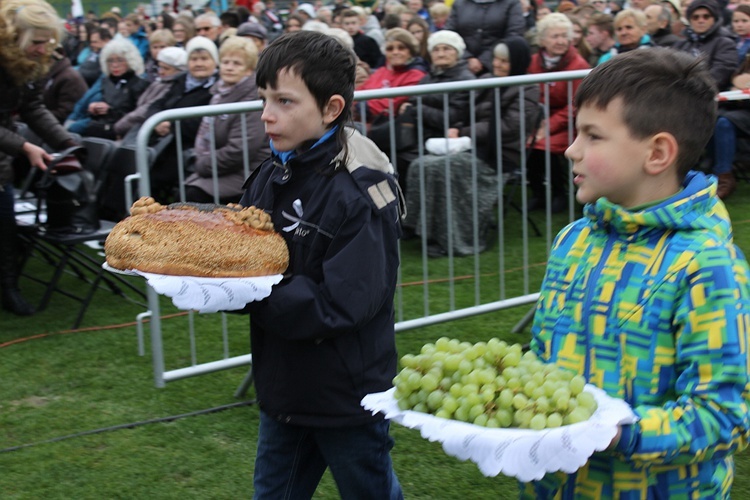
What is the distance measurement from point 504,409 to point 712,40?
8538 millimetres

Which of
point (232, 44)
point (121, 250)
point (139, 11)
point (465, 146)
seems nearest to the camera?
point (121, 250)

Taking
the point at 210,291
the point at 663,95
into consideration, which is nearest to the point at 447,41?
the point at 210,291

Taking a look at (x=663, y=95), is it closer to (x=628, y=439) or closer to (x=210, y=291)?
(x=628, y=439)

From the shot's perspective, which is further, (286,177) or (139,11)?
(139,11)

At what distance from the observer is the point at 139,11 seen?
66.9 ft

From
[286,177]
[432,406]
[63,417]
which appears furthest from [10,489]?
[432,406]

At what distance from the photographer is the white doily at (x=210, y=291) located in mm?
2170

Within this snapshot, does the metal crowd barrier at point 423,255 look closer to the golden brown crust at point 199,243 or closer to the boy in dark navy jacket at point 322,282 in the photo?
the boy in dark navy jacket at point 322,282

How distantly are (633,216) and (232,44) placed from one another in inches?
246

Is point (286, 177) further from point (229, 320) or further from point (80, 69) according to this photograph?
point (80, 69)

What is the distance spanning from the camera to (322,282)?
233 centimetres

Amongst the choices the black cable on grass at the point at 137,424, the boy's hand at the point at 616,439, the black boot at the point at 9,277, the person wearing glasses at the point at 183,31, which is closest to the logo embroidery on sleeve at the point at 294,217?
the boy's hand at the point at 616,439

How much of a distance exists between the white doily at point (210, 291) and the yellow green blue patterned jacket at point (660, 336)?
0.70 m

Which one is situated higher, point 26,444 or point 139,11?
point 139,11
